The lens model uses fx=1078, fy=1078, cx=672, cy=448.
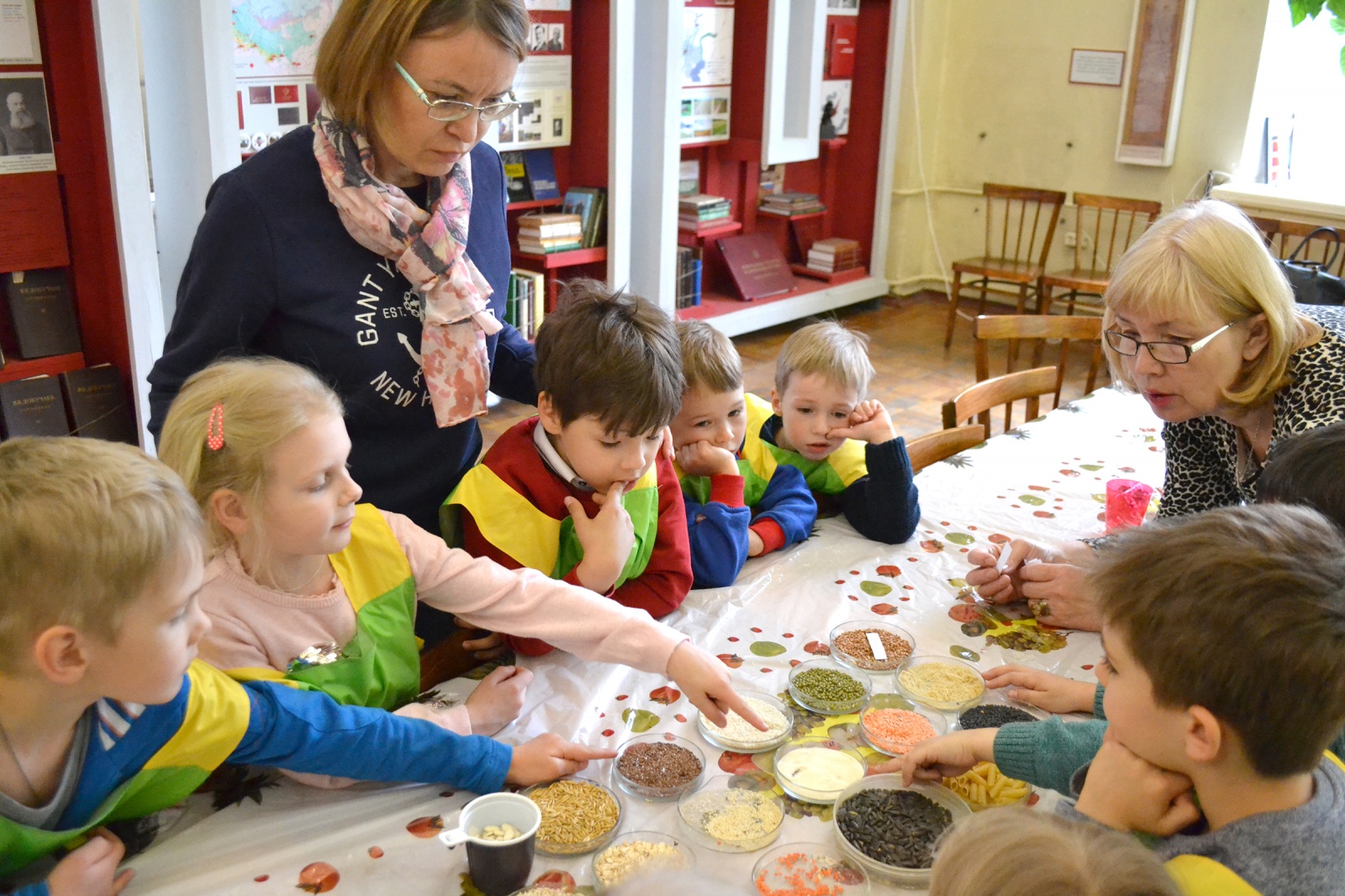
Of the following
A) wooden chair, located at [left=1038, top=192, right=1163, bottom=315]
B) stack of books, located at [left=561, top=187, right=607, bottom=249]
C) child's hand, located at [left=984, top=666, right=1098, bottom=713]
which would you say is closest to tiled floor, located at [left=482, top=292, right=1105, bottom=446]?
wooden chair, located at [left=1038, top=192, right=1163, bottom=315]

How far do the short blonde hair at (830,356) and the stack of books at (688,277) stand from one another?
3824mm

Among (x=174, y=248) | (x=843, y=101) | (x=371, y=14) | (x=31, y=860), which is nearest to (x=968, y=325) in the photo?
(x=843, y=101)

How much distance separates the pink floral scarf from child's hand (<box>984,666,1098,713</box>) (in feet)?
3.14

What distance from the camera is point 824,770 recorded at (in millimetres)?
1452

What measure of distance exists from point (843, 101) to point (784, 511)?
5.45m

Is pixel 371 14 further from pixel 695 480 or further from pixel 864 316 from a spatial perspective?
pixel 864 316

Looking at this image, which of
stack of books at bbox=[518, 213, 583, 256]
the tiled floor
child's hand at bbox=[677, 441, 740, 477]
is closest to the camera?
child's hand at bbox=[677, 441, 740, 477]

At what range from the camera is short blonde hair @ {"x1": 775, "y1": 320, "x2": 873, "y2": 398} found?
7.30 ft

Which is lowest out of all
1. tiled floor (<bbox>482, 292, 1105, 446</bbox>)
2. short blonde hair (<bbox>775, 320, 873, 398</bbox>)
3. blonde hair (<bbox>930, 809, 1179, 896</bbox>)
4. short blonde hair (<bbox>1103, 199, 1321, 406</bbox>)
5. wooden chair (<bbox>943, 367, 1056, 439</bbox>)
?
tiled floor (<bbox>482, 292, 1105, 446</bbox>)

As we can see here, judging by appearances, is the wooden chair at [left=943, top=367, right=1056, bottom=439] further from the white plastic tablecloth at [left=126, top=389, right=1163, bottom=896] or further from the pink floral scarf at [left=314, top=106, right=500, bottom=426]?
the pink floral scarf at [left=314, top=106, right=500, bottom=426]

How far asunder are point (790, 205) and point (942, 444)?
433 centimetres

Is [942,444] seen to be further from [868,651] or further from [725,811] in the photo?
[725,811]

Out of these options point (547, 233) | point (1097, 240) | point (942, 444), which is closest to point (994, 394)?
point (942, 444)

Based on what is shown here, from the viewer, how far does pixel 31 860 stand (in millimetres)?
1133
